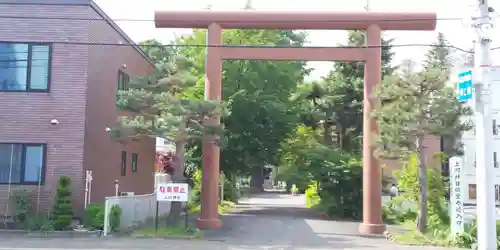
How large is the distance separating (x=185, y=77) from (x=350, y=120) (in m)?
16.4

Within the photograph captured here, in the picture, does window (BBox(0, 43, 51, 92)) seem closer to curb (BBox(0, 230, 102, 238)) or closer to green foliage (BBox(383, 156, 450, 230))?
curb (BBox(0, 230, 102, 238))

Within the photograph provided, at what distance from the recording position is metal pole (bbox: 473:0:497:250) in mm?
13414

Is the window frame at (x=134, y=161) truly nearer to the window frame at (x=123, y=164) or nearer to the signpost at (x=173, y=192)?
the window frame at (x=123, y=164)

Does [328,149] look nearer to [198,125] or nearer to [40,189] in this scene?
[198,125]

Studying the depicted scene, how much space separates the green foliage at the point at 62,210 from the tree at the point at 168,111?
2.47 meters

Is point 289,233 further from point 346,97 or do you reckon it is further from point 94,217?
point 346,97

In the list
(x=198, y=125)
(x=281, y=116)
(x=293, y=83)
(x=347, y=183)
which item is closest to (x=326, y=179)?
(x=347, y=183)

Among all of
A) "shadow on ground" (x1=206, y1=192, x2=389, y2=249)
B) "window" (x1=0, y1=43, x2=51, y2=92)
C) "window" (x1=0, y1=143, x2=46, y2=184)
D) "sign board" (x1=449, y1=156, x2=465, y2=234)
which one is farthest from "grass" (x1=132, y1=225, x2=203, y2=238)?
"sign board" (x1=449, y1=156, x2=465, y2=234)

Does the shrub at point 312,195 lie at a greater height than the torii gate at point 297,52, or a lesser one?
lesser

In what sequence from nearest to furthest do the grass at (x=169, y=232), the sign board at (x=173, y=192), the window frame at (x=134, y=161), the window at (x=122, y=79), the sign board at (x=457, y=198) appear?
the sign board at (x=457, y=198), the grass at (x=169, y=232), the sign board at (x=173, y=192), the window at (x=122, y=79), the window frame at (x=134, y=161)

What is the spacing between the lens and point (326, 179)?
2872 cm

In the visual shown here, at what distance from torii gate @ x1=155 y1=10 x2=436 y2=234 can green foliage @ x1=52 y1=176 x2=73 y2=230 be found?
4.80 meters

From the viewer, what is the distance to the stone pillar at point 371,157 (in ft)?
70.0

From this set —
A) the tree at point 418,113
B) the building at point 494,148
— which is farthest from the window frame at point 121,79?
the building at point 494,148
